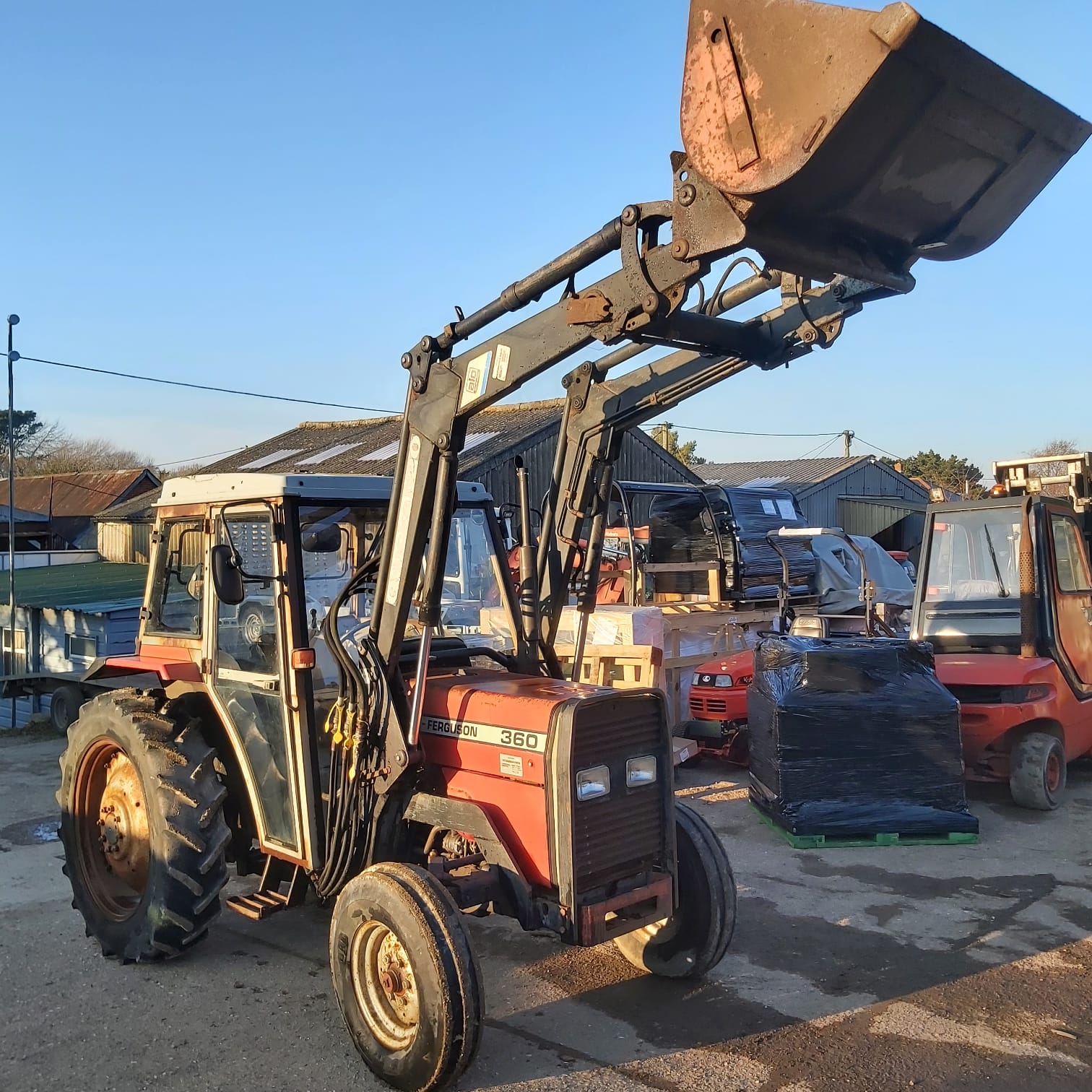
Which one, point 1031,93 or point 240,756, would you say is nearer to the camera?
point 1031,93

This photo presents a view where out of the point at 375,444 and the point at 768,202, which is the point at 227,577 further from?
the point at 375,444

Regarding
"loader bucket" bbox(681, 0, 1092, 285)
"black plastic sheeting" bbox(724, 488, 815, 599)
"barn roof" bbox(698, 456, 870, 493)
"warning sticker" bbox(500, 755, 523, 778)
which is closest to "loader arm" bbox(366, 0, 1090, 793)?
"loader bucket" bbox(681, 0, 1092, 285)

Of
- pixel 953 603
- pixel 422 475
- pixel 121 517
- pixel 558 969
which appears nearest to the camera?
pixel 422 475

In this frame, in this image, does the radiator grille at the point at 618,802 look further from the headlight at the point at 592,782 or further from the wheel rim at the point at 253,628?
the wheel rim at the point at 253,628

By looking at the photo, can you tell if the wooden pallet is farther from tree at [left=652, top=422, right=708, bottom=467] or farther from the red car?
tree at [left=652, top=422, right=708, bottom=467]

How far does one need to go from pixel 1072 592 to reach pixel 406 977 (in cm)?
650

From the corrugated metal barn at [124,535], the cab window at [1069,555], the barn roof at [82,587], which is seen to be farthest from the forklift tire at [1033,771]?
the corrugated metal barn at [124,535]

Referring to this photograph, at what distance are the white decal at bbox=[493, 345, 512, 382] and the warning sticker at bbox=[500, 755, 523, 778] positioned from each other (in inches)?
56.1

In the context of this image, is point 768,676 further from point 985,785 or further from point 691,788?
point 985,785

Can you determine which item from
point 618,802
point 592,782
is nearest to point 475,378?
point 592,782

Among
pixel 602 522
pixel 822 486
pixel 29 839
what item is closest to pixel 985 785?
pixel 602 522

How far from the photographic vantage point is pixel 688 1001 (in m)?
4.17

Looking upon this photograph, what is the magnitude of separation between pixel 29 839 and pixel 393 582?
180 inches

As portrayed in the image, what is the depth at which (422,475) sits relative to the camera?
4.00m
